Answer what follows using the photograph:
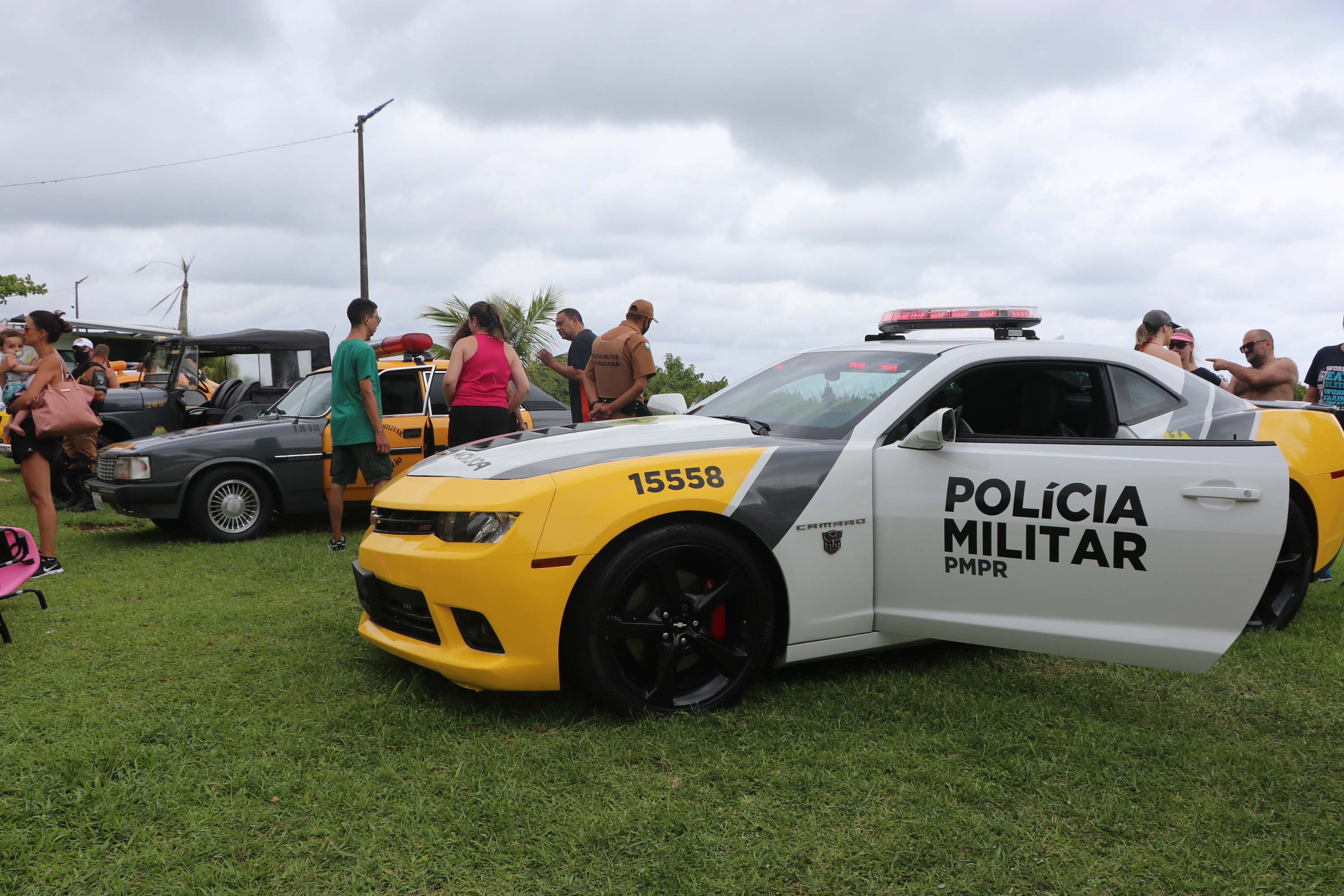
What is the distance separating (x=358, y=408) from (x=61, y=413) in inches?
69.0

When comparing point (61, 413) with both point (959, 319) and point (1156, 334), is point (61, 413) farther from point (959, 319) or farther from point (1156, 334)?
point (1156, 334)

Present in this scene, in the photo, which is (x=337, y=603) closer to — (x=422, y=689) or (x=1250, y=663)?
(x=422, y=689)

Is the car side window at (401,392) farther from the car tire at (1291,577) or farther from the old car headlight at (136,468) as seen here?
the car tire at (1291,577)

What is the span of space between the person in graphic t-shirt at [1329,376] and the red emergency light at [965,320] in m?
4.46

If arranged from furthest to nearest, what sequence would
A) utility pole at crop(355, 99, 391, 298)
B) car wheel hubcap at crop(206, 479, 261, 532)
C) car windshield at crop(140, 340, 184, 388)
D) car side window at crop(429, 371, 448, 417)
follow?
utility pole at crop(355, 99, 391, 298)
car windshield at crop(140, 340, 184, 388)
car side window at crop(429, 371, 448, 417)
car wheel hubcap at crop(206, 479, 261, 532)

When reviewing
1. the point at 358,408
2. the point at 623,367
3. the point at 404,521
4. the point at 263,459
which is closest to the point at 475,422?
the point at 358,408

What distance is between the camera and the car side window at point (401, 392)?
26.1 ft

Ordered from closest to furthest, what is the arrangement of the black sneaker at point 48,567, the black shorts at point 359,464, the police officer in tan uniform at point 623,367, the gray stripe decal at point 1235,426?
1. the gray stripe decal at point 1235,426
2. the black sneaker at point 48,567
3. the black shorts at point 359,464
4. the police officer in tan uniform at point 623,367

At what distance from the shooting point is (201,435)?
7.56 metres

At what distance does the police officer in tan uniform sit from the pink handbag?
3.34 metres

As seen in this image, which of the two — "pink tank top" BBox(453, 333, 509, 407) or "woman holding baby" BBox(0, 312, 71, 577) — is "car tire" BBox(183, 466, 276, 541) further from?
"pink tank top" BBox(453, 333, 509, 407)

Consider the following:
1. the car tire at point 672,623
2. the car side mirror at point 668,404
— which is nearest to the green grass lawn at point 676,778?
the car tire at point 672,623

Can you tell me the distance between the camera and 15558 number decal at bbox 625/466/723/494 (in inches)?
131

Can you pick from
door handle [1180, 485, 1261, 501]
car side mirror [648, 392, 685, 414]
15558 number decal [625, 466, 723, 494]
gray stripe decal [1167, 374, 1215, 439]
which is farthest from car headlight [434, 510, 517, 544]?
gray stripe decal [1167, 374, 1215, 439]
